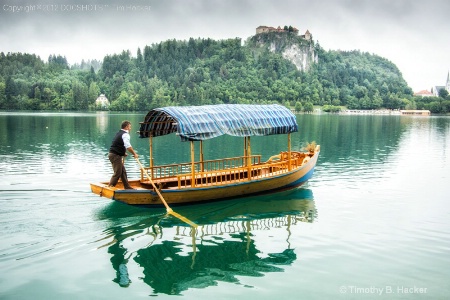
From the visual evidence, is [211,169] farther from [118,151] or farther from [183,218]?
[118,151]

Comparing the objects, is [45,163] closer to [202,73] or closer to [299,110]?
[299,110]

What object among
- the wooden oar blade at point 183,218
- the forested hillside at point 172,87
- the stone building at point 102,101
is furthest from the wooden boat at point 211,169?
the stone building at point 102,101

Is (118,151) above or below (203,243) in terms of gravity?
above

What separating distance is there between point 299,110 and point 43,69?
108443 mm

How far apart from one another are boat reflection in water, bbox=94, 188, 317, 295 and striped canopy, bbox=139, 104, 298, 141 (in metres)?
3.07

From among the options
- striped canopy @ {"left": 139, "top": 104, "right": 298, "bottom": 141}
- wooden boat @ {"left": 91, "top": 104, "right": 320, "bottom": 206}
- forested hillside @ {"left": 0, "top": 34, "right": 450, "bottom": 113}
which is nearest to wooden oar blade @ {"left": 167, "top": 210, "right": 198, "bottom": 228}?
wooden boat @ {"left": 91, "top": 104, "right": 320, "bottom": 206}

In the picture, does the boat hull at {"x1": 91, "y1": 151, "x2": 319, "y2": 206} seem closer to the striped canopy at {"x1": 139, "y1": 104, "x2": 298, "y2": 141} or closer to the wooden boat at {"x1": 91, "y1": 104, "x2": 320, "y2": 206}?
the wooden boat at {"x1": 91, "y1": 104, "x2": 320, "y2": 206}

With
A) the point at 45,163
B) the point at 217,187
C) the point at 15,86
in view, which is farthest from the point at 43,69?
the point at 217,187

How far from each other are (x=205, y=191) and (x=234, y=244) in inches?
158

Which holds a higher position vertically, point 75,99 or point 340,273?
point 75,99

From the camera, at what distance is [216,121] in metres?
17.8

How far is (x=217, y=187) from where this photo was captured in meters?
17.6

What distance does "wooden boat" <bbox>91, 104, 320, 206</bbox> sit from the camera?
16.6 m

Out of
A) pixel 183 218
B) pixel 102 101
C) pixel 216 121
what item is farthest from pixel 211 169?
pixel 102 101
